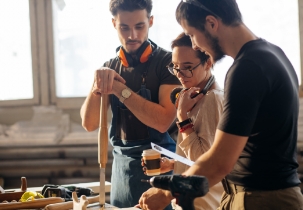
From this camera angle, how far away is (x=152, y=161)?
2.45 m

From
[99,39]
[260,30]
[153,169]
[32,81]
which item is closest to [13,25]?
[32,81]

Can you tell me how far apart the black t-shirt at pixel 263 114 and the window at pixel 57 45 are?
2.72m

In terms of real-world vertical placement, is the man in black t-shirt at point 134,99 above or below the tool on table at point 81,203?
above

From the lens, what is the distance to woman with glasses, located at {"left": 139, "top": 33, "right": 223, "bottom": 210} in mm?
2342

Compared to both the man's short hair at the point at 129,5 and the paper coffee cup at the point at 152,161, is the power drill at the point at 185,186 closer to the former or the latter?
the paper coffee cup at the point at 152,161

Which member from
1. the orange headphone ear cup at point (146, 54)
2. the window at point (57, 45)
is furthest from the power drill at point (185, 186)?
the window at point (57, 45)

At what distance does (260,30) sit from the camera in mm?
4148

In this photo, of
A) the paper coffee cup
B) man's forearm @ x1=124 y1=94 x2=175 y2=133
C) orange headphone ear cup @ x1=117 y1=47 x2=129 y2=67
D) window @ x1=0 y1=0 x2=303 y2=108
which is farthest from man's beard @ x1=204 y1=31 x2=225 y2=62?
window @ x1=0 y1=0 x2=303 y2=108

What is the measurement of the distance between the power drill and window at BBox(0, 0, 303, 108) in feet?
9.82

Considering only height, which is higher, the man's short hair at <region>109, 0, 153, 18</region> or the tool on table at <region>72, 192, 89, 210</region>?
the man's short hair at <region>109, 0, 153, 18</region>

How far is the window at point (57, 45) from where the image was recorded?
15.3 feet

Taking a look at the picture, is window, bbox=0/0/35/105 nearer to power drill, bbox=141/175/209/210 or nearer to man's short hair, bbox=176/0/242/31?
man's short hair, bbox=176/0/242/31

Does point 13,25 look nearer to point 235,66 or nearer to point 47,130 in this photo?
point 47,130

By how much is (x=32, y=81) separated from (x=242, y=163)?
10.7 ft
